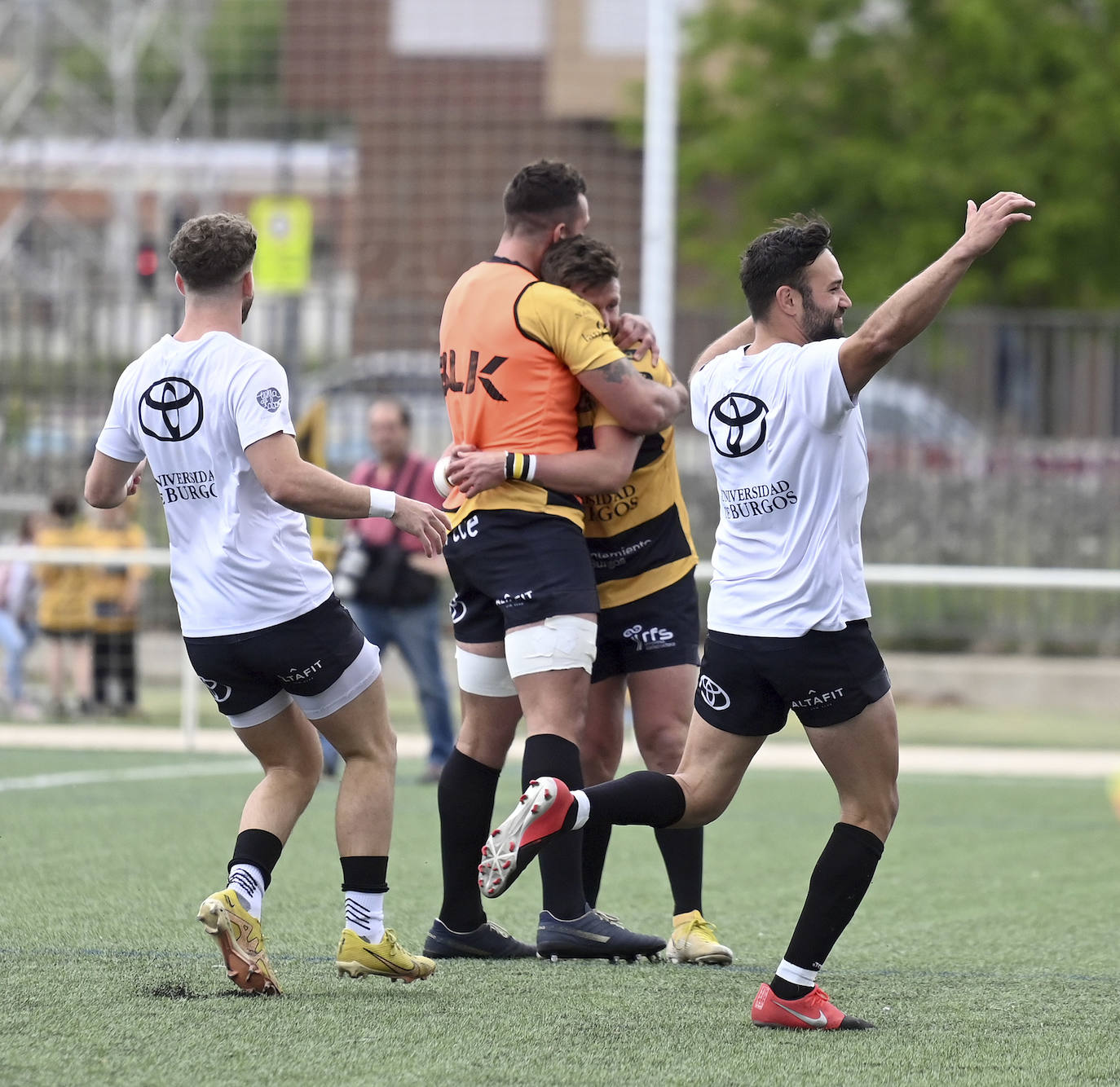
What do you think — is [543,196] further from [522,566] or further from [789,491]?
[789,491]

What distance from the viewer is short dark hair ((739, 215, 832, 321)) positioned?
4457 mm

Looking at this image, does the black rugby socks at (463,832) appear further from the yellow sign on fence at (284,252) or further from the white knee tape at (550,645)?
the yellow sign on fence at (284,252)

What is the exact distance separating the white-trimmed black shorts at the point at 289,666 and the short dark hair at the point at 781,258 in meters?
1.32

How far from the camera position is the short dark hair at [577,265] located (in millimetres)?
5215

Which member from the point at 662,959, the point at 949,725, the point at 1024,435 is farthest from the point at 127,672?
the point at 662,959

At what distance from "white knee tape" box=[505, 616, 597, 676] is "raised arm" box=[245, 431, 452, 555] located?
562mm

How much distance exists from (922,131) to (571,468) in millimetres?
18156

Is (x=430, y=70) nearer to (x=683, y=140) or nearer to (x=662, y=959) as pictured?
(x=683, y=140)

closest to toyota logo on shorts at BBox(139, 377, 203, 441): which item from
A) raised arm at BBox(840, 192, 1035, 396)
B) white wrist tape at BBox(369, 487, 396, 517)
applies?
white wrist tape at BBox(369, 487, 396, 517)

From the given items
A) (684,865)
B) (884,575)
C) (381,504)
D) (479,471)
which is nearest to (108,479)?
(381,504)

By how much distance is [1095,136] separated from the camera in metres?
21.3

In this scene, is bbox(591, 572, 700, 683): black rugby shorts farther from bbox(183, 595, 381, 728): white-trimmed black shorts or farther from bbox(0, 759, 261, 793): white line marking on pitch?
bbox(0, 759, 261, 793): white line marking on pitch

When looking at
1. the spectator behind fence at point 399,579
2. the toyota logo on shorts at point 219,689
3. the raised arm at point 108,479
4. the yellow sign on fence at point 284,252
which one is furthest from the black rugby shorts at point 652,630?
the yellow sign on fence at point 284,252

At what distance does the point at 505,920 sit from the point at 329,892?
739 millimetres
